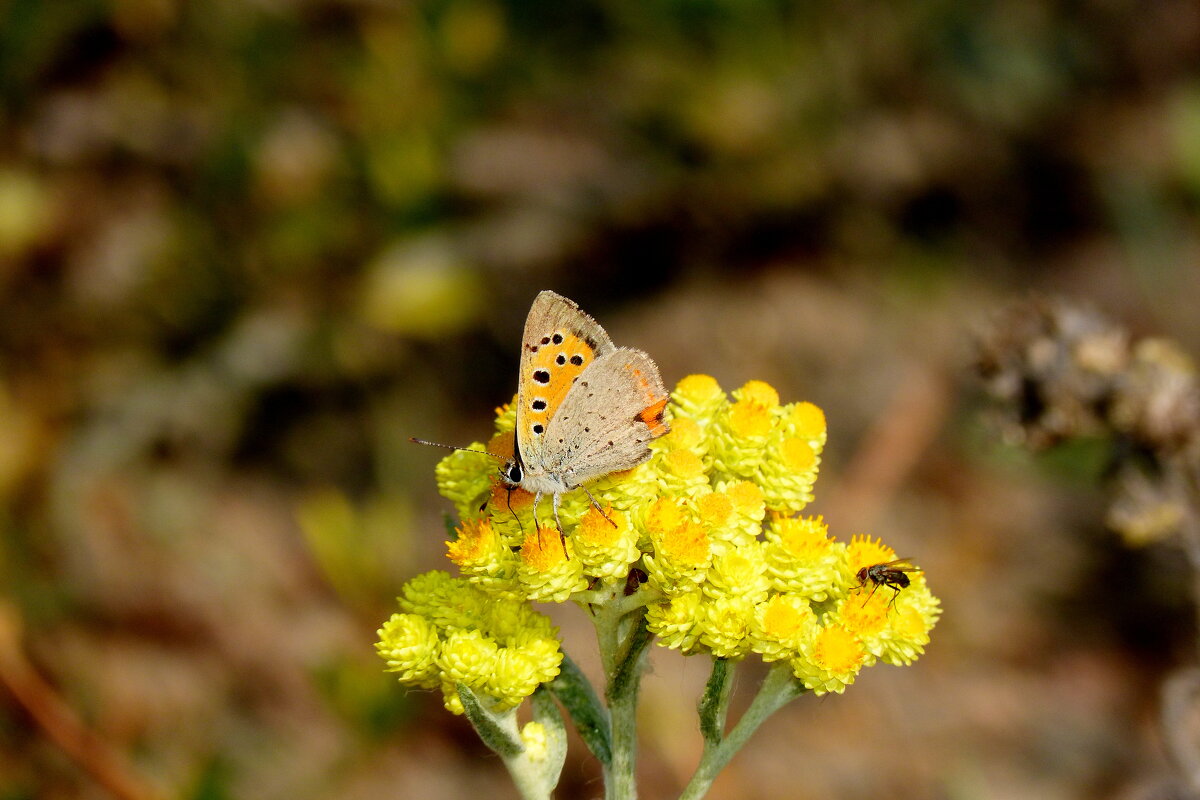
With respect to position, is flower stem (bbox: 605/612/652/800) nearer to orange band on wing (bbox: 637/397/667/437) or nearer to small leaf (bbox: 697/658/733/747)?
small leaf (bbox: 697/658/733/747)

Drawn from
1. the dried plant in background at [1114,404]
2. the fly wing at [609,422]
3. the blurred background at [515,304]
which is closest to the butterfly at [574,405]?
the fly wing at [609,422]

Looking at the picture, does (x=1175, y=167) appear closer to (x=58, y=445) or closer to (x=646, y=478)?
(x=646, y=478)

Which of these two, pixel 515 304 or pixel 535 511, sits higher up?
pixel 535 511

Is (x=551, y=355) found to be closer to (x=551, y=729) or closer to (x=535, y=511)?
(x=535, y=511)

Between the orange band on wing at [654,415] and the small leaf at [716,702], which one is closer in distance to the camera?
the small leaf at [716,702]

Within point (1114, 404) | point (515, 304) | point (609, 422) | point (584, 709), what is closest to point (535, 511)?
point (609, 422)

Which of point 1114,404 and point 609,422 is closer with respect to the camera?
point 609,422

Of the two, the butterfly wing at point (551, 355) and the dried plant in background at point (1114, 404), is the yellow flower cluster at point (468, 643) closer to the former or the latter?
the butterfly wing at point (551, 355)
